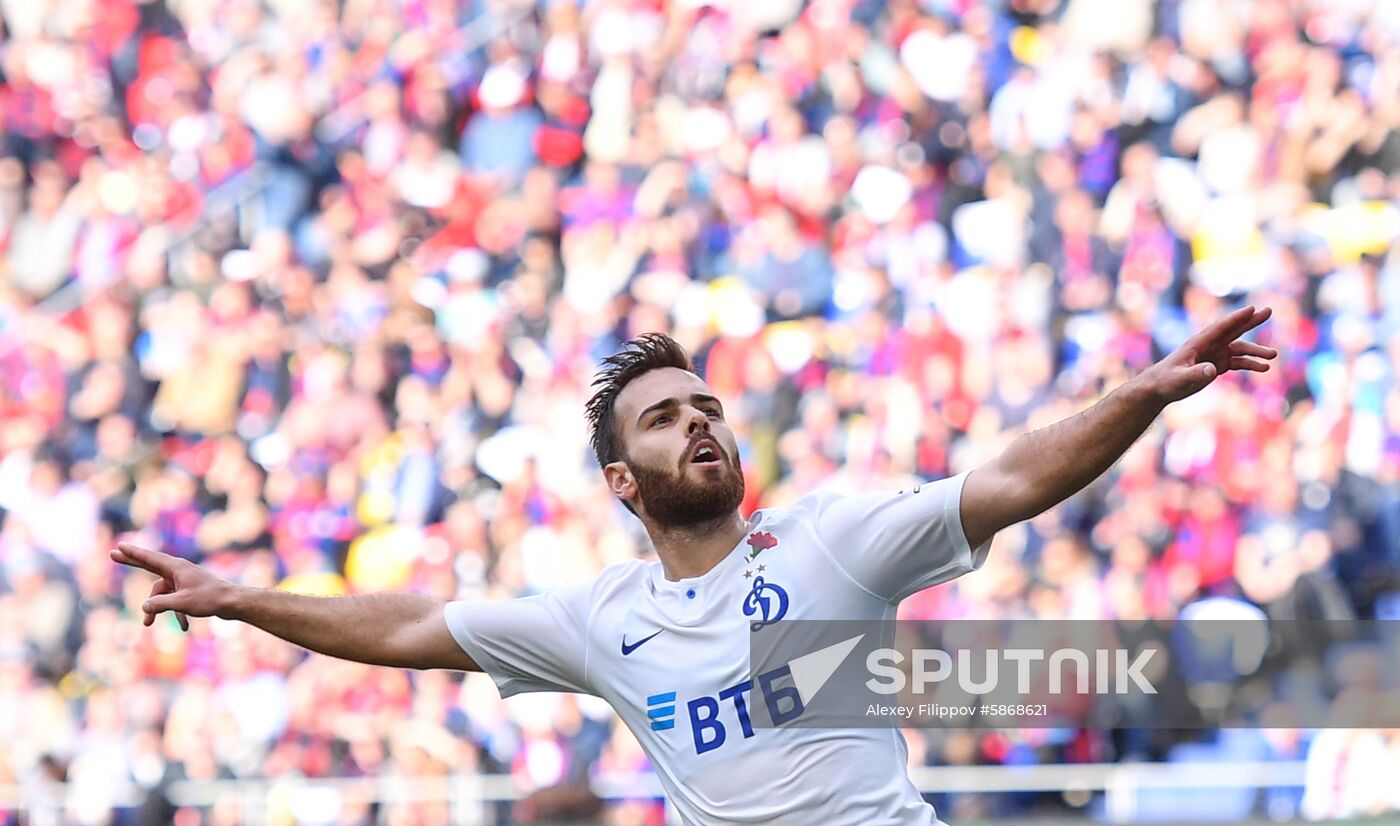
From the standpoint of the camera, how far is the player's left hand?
13.6ft

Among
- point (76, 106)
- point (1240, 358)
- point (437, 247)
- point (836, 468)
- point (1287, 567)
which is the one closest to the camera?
point (1240, 358)

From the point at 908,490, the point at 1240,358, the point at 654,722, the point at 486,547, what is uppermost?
the point at 1240,358

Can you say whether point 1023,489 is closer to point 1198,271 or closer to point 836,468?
point 836,468

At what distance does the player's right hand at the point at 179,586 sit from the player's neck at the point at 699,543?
4.00ft

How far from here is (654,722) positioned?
16.3 ft

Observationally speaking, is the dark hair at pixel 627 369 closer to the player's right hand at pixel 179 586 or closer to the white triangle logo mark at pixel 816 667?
the white triangle logo mark at pixel 816 667

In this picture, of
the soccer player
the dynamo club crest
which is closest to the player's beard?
the soccer player

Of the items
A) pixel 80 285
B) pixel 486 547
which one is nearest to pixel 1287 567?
pixel 486 547

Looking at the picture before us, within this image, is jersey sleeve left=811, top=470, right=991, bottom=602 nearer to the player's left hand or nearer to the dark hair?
the player's left hand

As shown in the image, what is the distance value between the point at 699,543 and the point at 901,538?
2.24ft

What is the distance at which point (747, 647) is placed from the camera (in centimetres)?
478

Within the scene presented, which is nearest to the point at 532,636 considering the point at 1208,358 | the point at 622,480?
the point at 622,480

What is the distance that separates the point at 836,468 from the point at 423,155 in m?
3.93

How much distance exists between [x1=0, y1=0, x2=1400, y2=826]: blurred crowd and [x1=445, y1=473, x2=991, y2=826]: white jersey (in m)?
4.77
